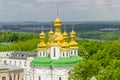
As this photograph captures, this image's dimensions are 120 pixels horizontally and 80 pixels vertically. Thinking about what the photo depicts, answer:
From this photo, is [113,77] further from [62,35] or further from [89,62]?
[62,35]

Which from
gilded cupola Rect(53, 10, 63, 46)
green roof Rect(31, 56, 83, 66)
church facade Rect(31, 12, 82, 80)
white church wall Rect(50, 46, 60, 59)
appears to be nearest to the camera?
church facade Rect(31, 12, 82, 80)

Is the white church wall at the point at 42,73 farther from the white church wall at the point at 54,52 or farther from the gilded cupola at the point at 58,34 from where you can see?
the gilded cupola at the point at 58,34

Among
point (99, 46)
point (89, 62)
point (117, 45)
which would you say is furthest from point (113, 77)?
point (99, 46)

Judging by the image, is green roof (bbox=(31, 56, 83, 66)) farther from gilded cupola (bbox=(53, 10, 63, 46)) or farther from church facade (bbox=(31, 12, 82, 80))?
gilded cupola (bbox=(53, 10, 63, 46))

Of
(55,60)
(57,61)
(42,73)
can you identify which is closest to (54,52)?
(55,60)

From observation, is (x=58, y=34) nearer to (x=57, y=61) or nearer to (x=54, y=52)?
(x=54, y=52)

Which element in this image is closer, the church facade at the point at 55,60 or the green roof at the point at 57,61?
the church facade at the point at 55,60

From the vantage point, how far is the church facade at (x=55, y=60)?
5822 cm

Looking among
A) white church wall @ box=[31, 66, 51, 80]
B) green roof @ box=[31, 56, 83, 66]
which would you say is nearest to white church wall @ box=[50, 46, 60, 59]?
green roof @ box=[31, 56, 83, 66]

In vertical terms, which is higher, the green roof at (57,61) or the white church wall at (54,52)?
the white church wall at (54,52)

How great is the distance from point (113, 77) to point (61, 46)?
16262mm

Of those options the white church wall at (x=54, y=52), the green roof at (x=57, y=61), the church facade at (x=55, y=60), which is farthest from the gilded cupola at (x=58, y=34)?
the green roof at (x=57, y=61)

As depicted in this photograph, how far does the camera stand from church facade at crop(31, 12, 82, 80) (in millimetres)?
58219

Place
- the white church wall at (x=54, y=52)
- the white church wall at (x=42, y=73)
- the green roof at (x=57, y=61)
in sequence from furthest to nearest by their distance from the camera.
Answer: the white church wall at (x=54, y=52) → the white church wall at (x=42, y=73) → the green roof at (x=57, y=61)
